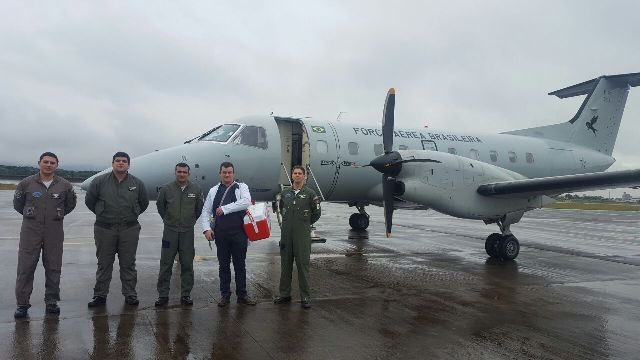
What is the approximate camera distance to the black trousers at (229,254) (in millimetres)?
6578

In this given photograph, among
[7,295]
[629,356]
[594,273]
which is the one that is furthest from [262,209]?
[594,273]

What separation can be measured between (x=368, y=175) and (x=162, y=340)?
969 centimetres

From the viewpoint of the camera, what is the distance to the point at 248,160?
39.7ft

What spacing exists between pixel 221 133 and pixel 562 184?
26.6ft

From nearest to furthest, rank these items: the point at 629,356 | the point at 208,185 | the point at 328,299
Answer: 1. the point at 629,356
2. the point at 328,299
3. the point at 208,185

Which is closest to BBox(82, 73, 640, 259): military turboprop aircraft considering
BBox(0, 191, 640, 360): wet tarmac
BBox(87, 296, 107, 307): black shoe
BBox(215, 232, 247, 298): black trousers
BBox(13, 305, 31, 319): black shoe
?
BBox(0, 191, 640, 360): wet tarmac

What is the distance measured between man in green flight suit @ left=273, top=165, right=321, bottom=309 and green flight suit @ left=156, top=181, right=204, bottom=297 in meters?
1.25

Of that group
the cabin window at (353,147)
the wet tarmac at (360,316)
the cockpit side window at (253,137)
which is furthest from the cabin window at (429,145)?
the cockpit side window at (253,137)

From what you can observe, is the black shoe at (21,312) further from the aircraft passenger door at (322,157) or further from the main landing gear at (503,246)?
the main landing gear at (503,246)

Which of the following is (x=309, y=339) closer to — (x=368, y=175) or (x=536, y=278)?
(x=536, y=278)

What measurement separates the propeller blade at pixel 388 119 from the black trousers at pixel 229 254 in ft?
18.3

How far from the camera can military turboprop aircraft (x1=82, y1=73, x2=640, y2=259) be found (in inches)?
423

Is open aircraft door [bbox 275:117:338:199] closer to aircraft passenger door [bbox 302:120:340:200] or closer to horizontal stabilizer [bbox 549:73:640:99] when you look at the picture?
aircraft passenger door [bbox 302:120:340:200]

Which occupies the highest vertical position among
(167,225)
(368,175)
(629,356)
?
(368,175)
